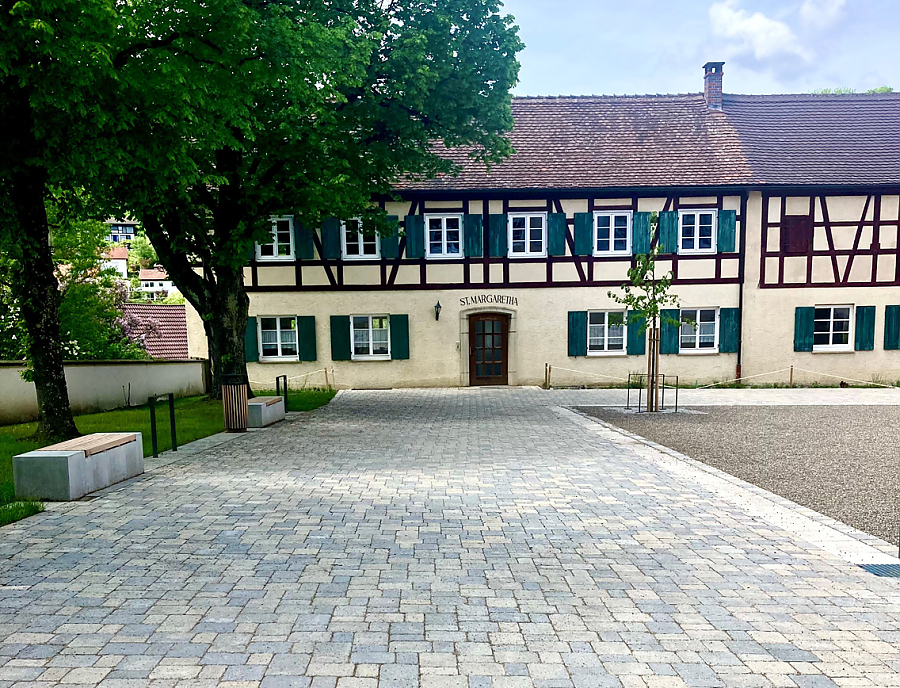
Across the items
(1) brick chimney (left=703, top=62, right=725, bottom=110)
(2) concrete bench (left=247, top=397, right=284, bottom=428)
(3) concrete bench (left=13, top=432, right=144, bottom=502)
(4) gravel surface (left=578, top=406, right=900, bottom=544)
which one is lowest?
(4) gravel surface (left=578, top=406, right=900, bottom=544)

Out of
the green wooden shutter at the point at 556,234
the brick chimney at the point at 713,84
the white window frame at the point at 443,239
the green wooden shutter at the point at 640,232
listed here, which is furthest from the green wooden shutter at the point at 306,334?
the brick chimney at the point at 713,84

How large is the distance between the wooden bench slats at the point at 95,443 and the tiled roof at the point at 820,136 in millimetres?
19849

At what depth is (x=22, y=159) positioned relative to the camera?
855cm

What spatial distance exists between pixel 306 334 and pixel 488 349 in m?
6.02

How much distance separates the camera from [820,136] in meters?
22.0

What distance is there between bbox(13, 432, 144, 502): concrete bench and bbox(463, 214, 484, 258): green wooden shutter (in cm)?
1429

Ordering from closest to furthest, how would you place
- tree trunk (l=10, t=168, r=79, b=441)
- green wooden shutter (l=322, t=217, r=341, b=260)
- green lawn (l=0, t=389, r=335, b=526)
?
green lawn (l=0, t=389, r=335, b=526), tree trunk (l=10, t=168, r=79, b=441), green wooden shutter (l=322, t=217, r=341, b=260)

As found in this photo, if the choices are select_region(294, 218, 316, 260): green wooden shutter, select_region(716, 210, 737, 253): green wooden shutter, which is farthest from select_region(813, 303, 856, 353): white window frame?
select_region(294, 218, 316, 260): green wooden shutter

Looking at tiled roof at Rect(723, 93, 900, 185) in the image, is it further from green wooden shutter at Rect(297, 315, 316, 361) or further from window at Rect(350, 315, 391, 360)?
green wooden shutter at Rect(297, 315, 316, 361)

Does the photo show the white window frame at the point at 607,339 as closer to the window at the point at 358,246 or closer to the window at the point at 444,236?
the window at the point at 444,236

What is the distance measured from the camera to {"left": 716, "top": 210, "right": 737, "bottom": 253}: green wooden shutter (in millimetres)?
20219

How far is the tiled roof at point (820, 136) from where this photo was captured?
2042 centimetres

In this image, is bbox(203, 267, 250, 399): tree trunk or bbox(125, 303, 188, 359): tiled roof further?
bbox(125, 303, 188, 359): tiled roof

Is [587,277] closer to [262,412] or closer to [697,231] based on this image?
[697,231]
